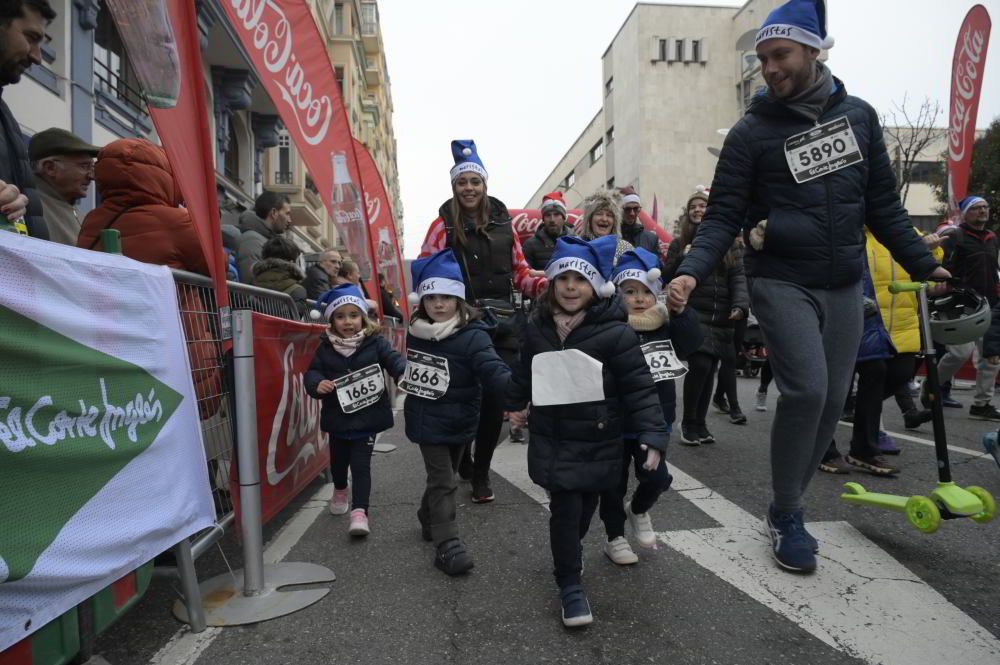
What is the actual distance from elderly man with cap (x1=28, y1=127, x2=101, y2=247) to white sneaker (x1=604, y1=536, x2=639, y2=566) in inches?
120

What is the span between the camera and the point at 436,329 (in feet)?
10.6

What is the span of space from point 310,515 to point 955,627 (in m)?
3.10

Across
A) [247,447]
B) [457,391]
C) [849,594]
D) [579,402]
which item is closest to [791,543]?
[849,594]

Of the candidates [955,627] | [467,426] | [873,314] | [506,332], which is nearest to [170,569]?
[467,426]

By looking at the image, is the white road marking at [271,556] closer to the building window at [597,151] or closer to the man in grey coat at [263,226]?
the man in grey coat at [263,226]

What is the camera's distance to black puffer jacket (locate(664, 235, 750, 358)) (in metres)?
5.63

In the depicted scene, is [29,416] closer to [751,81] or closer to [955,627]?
[955,627]

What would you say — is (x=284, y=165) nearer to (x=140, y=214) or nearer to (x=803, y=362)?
(x=140, y=214)

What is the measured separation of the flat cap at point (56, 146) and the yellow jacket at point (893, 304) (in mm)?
4821

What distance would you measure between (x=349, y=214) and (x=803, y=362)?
3.49 metres

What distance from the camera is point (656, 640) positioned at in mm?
2225

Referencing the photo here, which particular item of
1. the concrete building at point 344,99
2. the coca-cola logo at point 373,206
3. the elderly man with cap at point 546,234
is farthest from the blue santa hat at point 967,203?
the concrete building at point 344,99

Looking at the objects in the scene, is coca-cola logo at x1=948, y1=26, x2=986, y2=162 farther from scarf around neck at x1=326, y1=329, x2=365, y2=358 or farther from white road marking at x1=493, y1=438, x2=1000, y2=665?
scarf around neck at x1=326, y1=329, x2=365, y2=358

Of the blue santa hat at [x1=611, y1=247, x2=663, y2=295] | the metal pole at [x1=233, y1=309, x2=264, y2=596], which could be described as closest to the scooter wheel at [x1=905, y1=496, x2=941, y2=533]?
the blue santa hat at [x1=611, y1=247, x2=663, y2=295]
